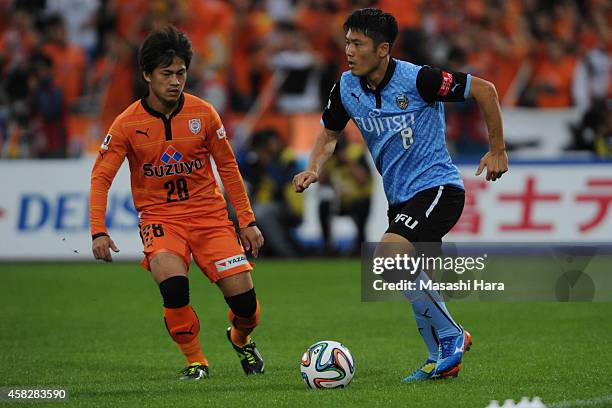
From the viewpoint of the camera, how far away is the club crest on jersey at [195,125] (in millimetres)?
8141

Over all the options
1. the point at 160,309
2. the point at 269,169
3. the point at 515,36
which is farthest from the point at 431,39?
the point at 160,309

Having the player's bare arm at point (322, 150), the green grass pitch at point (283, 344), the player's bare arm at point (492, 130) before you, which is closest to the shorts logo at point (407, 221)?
the player's bare arm at point (492, 130)

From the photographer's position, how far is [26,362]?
356 inches

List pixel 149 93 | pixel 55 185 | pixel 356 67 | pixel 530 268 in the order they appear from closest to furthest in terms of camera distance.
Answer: pixel 356 67
pixel 149 93
pixel 530 268
pixel 55 185

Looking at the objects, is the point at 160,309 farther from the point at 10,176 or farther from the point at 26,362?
the point at 10,176

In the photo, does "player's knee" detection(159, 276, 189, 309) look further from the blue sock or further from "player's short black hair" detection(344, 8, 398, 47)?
"player's short black hair" detection(344, 8, 398, 47)

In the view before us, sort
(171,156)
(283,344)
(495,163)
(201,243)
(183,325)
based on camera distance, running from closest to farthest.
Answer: (495,163)
(183,325)
(171,156)
(201,243)
(283,344)

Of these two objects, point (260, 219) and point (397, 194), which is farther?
point (260, 219)

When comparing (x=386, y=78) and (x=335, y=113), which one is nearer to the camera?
(x=386, y=78)

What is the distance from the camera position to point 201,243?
8.27 metres

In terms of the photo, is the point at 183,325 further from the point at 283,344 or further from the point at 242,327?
the point at 283,344

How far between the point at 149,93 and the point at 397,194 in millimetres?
1828

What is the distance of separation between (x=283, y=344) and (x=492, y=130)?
324 cm

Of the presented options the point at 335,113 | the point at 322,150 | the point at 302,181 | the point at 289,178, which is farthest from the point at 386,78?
the point at 289,178
